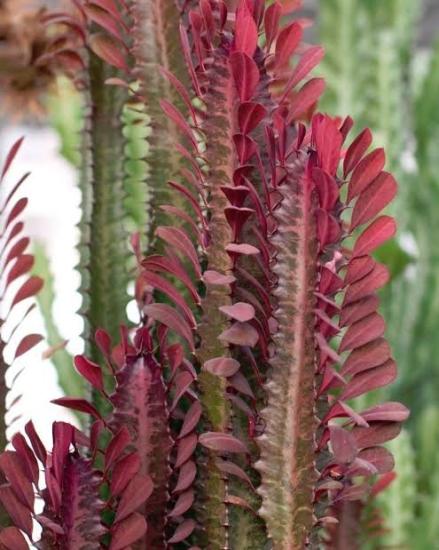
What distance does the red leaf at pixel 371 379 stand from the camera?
0.47m

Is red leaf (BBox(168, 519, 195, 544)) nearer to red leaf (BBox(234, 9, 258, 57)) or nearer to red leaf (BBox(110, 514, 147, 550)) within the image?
red leaf (BBox(110, 514, 147, 550))

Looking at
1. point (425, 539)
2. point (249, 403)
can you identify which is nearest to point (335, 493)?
point (249, 403)

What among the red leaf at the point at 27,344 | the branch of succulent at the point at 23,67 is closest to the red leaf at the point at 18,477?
the red leaf at the point at 27,344

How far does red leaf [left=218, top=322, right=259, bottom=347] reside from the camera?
0.45m

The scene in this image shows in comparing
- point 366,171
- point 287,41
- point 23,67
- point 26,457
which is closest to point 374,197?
point 366,171

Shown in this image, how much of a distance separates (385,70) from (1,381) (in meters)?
1.61

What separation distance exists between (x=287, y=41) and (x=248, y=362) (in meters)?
0.18

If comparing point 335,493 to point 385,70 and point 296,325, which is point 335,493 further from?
point 385,70

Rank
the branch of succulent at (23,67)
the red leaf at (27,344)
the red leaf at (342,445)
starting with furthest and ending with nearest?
1. the branch of succulent at (23,67)
2. the red leaf at (27,344)
3. the red leaf at (342,445)

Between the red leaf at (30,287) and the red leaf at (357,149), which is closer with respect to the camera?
the red leaf at (357,149)

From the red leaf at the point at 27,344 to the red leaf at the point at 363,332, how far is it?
21 cm

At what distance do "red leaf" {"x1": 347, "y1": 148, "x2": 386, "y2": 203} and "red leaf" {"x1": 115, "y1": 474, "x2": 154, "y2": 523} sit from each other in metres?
0.17

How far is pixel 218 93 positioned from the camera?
49 cm

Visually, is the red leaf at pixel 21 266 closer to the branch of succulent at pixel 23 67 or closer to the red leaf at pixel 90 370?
the red leaf at pixel 90 370
